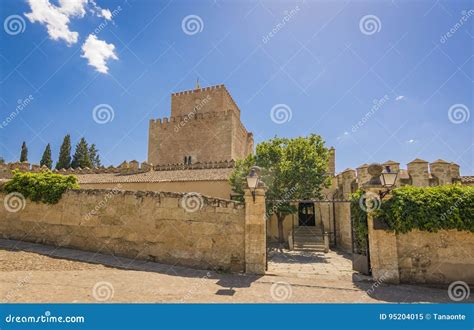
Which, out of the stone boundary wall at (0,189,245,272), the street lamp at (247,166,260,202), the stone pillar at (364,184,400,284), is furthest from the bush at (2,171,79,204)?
the stone pillar at (364,184,400,284)

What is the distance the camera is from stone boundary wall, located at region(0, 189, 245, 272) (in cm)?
718

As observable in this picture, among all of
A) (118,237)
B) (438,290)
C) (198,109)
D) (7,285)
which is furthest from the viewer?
(198,109)

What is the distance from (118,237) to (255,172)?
183 inches

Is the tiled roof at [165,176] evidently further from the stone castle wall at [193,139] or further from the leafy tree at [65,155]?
the leafy tree at [65,155]

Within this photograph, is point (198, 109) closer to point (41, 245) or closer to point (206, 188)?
point (206, 188)

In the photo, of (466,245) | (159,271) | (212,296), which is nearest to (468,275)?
(466,245)

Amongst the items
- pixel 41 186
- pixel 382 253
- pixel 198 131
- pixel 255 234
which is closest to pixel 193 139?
pixel 198 131

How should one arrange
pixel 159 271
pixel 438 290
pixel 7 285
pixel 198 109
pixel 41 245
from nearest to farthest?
1. pixel 7 285
2. pixel 438 290
3. pixel 159 271
4. pixel 41 245
5. pixel 198 109

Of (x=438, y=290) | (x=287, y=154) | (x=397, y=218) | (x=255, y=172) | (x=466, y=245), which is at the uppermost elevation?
(x=287, y=154)

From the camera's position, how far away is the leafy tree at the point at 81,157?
4366 cm

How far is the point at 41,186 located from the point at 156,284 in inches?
246

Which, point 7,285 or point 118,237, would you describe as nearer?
point 7,285

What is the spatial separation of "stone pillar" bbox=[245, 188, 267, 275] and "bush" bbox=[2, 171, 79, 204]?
629cm

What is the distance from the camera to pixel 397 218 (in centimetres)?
656
